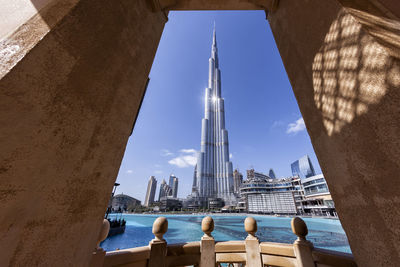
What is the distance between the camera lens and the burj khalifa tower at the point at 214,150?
3735 inches

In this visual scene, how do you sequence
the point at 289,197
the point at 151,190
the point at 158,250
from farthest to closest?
1. the point at 151,190
2. the point at 289,197
3. the point at 158,250

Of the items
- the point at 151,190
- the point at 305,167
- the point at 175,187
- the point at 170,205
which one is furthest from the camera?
the point at 175,187

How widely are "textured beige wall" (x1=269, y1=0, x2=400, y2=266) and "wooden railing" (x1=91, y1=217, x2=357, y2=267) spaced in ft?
4.40

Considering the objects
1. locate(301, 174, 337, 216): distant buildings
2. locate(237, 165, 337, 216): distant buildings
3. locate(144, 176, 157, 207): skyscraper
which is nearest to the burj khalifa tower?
locate(237, 165, 337, 216): distant buildings

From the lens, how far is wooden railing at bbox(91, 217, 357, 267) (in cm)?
241

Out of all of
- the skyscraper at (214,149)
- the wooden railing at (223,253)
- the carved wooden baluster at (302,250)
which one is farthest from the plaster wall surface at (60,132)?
the skyscraper at (214,149)

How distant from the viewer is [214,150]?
107188 millimetres

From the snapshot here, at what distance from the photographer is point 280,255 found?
289cm

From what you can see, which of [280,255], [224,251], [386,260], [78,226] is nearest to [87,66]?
[78,226]

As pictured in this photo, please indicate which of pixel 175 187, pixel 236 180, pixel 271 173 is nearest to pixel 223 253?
pixel 236 180

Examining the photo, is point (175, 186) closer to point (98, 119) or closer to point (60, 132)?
point (98, 119)

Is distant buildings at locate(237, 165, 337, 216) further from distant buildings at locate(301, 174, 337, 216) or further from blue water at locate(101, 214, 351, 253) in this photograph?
blue water at locate(101, 214, 351, 253)

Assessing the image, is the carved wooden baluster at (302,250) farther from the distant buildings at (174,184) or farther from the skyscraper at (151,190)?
the distant buildings at (174,184)

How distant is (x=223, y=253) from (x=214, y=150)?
10518 centimetres
